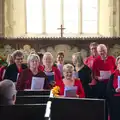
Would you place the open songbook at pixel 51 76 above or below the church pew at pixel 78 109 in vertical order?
above

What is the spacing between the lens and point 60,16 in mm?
13117

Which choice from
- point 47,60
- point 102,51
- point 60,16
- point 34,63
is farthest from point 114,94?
point 60,16

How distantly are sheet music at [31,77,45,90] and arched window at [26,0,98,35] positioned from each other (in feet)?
25.4

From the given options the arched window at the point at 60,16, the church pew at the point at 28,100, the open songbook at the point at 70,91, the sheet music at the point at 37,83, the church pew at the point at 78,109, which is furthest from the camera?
the arched window at the point at 60,16

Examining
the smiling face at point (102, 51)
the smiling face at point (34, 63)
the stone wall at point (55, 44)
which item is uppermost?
the stone wall at point (55, 44)

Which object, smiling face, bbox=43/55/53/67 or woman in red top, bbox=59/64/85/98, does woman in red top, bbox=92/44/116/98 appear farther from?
woman in red top, bbox=59/64/85/98

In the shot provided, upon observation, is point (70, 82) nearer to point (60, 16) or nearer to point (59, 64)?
point (59, 64)

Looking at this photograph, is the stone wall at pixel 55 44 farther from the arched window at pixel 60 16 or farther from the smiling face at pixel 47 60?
the smiling face at pixel 47 60

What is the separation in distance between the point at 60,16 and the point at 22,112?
10282 mm

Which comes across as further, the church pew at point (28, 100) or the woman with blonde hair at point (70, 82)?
the woman with blonde hair at point (70, 82)

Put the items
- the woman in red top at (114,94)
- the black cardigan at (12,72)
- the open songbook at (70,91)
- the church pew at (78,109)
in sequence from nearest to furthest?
the church pew at (78,109), the open songbook at (70,91), the woman in red top at (114,94), the black cardigan at (12,72)

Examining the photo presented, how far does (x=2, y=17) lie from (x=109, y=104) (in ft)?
21.4

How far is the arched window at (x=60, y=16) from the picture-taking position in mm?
13078

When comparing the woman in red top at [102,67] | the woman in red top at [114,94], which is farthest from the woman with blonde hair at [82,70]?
the woman in red top at [114,94]
